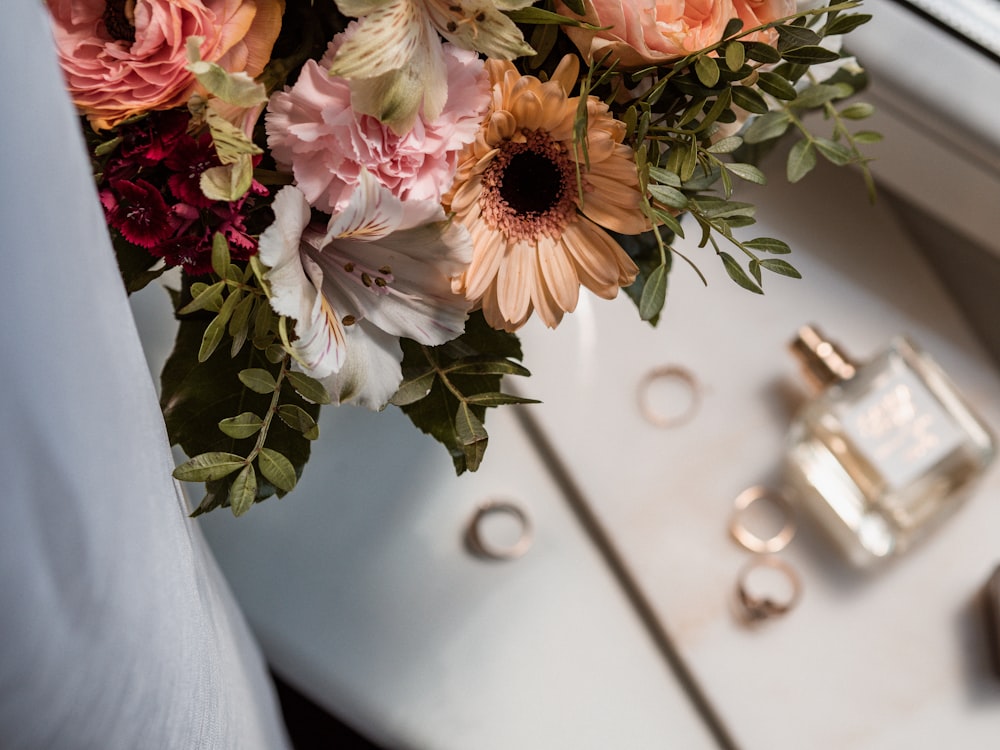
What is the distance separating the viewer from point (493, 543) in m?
0.55

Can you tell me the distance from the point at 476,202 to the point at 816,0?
15 cm

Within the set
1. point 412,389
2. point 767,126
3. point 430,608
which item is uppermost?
point 767,126

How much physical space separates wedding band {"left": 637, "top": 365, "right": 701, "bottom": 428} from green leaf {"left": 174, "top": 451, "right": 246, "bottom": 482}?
12.3 inches

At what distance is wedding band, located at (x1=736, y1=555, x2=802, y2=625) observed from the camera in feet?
1.76

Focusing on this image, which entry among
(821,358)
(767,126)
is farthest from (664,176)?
(821,358)

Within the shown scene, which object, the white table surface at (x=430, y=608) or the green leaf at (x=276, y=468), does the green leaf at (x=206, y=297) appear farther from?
the white table surface at (x=430, y=608)

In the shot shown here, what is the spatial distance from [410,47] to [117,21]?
0.09m

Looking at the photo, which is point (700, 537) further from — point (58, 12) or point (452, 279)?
point (58, 12)

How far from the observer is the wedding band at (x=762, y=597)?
54 centimetres

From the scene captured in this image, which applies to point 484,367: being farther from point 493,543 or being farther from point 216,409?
point 493,543

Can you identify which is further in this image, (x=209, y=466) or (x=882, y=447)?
(x=882, y=447)

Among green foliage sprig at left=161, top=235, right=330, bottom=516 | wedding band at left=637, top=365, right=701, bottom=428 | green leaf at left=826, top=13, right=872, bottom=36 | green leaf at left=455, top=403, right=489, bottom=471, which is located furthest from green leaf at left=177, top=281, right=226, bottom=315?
wedding band at left=637, top=365, right=701, bottom=428

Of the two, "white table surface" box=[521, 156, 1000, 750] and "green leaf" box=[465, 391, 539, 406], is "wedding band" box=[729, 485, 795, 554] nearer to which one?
"white table surface" box=[521, 156, 1000, 750]

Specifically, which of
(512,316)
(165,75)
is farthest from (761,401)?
(165,75)
